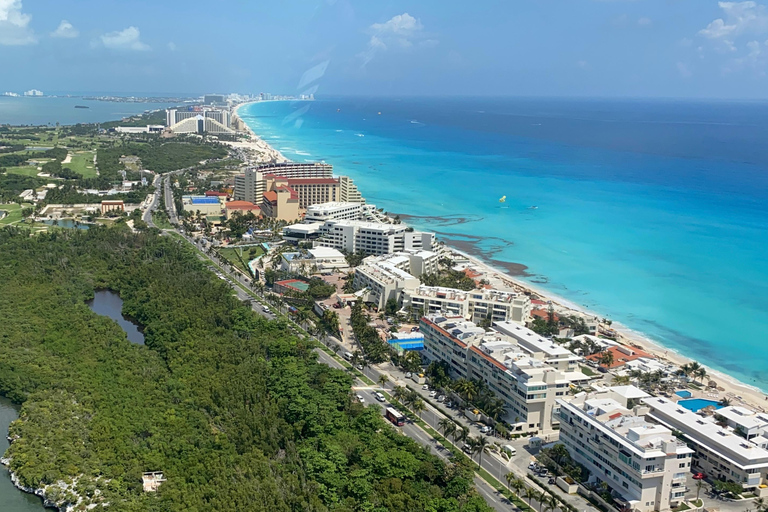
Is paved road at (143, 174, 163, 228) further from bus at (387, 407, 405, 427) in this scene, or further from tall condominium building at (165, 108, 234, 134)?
tall condominium building at (165, 108, 234, 134)

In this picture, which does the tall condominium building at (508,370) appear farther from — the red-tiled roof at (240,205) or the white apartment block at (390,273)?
the red-tiled roof at (240,205)

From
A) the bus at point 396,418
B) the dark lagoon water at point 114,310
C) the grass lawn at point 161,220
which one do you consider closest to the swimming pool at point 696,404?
the bus at point 396,418

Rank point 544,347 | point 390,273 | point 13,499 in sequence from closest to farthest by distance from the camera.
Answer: point 13,499 → point 544,347 → point 390,273

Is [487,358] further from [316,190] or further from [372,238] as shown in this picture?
[316,190]

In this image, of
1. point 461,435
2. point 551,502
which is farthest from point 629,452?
point 461,435

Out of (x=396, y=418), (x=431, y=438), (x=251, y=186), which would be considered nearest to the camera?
(x=431, y=438)

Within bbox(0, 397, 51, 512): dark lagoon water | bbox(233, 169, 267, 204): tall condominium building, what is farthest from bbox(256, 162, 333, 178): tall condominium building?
bbox(0, 397, 51, 512): dark lagoon water

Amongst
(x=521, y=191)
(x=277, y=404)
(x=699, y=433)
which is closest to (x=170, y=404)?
(x=277, y=404)

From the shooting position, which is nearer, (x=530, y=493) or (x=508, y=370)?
(x=530, y=493)

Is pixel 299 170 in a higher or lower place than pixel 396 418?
higher
